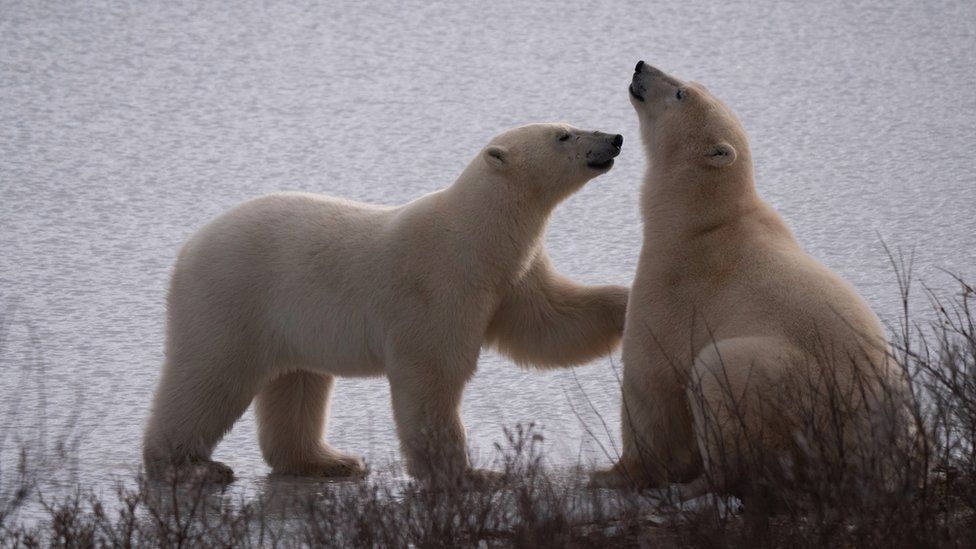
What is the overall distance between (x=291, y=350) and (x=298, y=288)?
129 mm

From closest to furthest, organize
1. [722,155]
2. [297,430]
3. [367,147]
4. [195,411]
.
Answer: [722,155]
[195,411]
[297,430]
[367,147]

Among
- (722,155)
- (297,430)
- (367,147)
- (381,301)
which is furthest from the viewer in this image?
(367,147)

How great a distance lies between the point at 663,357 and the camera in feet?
8.26

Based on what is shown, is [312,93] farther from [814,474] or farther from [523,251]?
[814,474]

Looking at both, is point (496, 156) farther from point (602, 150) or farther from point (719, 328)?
point (719, 328)

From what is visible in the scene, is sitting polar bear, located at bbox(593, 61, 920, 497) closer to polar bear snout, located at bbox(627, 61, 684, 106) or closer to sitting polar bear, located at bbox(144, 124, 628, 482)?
polar bear snout, located at bbox(627, 61, 684, 106)

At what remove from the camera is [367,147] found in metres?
5.65

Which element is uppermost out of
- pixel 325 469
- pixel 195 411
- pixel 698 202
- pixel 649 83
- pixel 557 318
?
pixel 649 83

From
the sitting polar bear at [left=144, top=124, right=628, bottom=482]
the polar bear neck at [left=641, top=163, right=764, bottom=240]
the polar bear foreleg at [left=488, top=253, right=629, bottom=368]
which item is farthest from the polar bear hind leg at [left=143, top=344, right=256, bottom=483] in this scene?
the polar bear neck at [left=641, top=163, right=764, bottom=240]

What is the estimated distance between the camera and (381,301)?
278 centimetres

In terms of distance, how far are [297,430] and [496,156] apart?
0.72m

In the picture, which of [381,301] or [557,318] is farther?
[557,318]

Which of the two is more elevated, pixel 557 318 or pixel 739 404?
pixel 557 318

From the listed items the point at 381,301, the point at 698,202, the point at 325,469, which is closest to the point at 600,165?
the point at 698,202
